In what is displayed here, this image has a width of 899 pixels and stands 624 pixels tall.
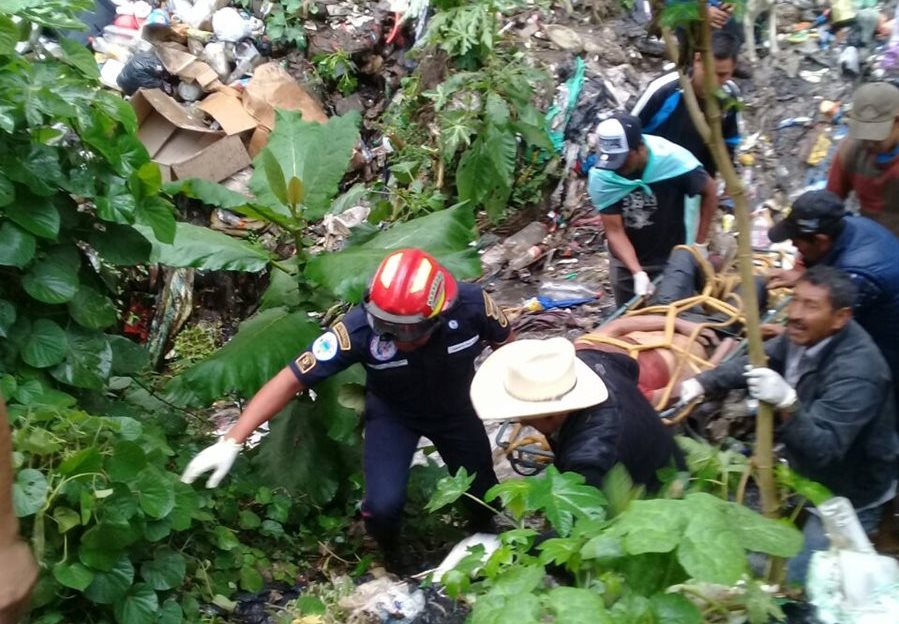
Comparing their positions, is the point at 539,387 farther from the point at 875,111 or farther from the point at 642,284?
the point at 875,111

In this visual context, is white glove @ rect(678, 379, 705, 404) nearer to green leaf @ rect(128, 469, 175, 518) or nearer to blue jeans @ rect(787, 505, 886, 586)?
blue jeans @ rect(787, 505, 886, 586)

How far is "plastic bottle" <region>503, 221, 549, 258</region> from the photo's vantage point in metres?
6.82

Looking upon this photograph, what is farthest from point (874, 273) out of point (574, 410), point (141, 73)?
point (141, 73)

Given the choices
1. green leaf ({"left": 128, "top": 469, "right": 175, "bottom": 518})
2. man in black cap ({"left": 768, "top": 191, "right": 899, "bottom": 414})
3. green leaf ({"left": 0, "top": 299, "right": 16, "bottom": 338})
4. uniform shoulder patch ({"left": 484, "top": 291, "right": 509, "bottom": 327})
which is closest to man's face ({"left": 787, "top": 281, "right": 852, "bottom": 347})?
man in black cap ({"left": 768, "top": 191, "right": 899, "bottom": 414})

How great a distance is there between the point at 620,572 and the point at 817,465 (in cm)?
132

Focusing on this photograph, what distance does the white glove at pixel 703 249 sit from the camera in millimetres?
4250

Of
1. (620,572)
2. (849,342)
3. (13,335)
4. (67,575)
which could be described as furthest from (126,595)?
(849,342)

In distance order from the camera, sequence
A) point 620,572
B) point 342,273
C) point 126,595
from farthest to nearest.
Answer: point 342,273
point 126,595
point 620,572

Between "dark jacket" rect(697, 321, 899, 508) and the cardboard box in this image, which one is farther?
the cardboard box

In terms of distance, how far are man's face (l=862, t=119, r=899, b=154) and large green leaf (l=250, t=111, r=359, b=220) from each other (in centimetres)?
222

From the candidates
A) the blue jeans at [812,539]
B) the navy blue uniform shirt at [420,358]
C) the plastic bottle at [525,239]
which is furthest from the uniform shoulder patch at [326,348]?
the plastic bottle at [525,239]

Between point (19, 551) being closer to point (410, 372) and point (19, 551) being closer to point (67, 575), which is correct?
point (67, 575)

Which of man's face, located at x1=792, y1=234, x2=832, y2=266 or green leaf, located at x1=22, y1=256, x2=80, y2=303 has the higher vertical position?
man's face, located at x1=792, y1=234, x2=832, y2=266

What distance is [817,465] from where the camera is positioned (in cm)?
281
